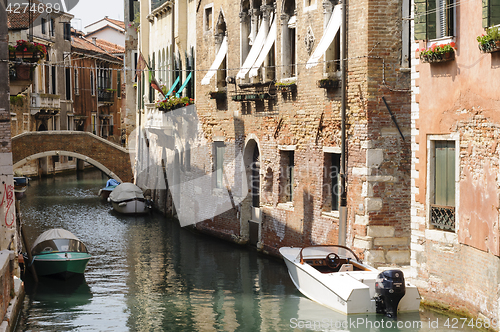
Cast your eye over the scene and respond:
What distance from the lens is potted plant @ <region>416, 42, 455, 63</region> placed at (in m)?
9.91

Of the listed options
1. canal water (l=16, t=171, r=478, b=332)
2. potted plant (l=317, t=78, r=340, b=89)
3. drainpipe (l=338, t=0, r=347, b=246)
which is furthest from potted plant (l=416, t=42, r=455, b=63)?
canal water (l=16, t=171, r=478, b=332)

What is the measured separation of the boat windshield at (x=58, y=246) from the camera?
14.4m

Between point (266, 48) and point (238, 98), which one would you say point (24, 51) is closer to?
point (238, 98)

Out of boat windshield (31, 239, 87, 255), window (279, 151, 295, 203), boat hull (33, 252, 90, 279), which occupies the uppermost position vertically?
window (279, 151, 295, 203)

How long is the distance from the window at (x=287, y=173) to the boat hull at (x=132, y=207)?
10.4 m

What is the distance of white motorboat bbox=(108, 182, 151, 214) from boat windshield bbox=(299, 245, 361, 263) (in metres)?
13.5

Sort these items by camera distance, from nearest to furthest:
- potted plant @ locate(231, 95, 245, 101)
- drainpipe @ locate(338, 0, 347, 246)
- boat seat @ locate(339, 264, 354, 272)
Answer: boat seat @ locate(339, 264, 354, 272) → drainpipe @ locate(338, 0, 347, 246) → potted plant @ locate(231, 95, 245, 101)

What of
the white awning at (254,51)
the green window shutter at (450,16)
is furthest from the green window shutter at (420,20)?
the white awning at (254,51)

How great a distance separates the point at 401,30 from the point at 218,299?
5.61 m

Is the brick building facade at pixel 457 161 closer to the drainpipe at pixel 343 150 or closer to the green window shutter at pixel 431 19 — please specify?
the green window shutter at pixel 431 19

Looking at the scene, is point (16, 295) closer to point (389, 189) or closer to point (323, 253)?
point (323, 253)

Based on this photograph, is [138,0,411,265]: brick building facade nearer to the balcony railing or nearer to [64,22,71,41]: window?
the balcony railing

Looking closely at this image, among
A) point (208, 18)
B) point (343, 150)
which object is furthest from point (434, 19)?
point (208, 18)

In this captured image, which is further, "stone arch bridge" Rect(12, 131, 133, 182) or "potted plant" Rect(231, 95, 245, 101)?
"stone arch bridge" Rect(12, 131, 133, 182)
